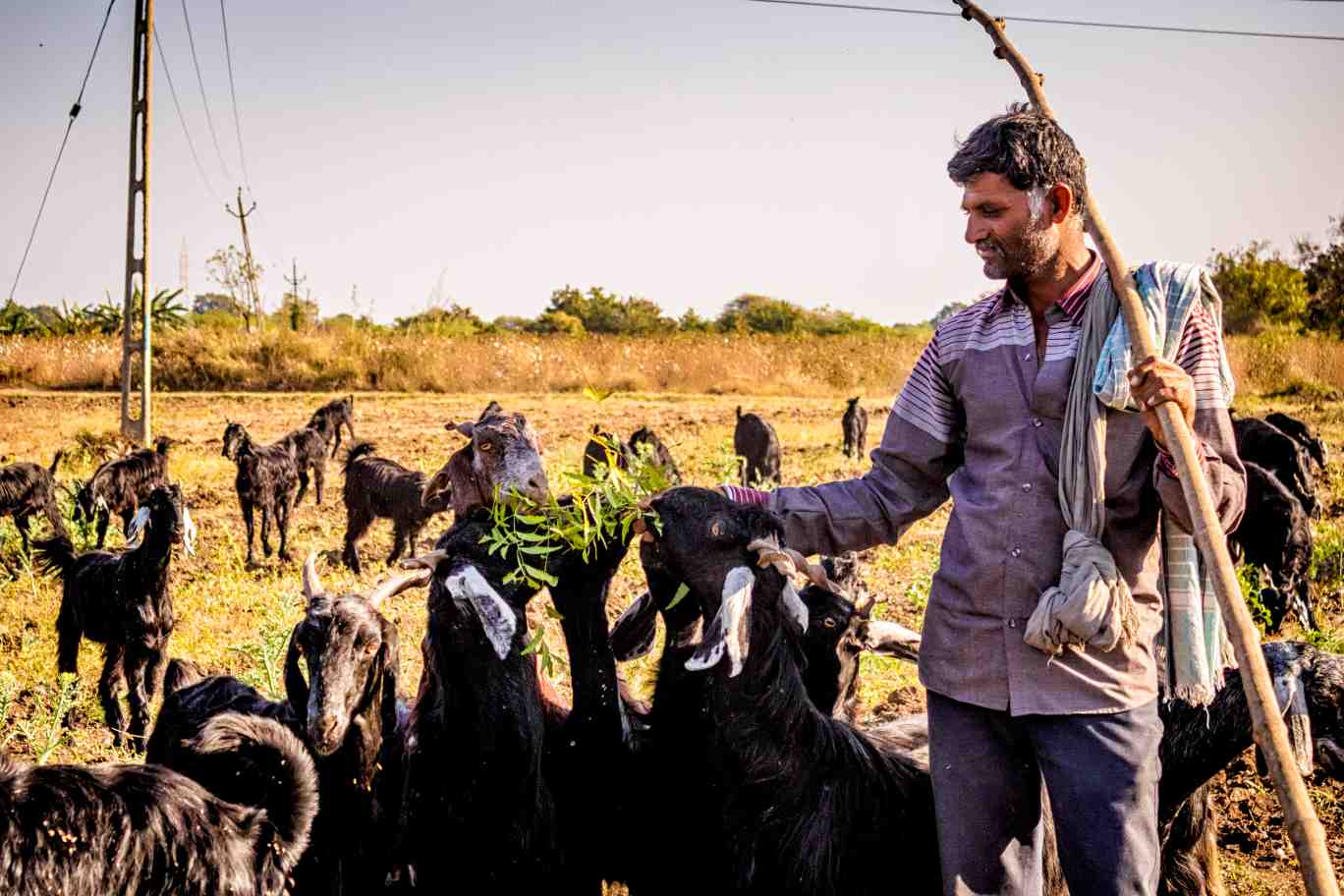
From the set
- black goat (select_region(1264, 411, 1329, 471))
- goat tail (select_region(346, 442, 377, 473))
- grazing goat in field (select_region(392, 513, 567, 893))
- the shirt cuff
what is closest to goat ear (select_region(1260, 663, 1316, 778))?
the shirt cuff

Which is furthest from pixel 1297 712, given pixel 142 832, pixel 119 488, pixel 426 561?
pixel 119 488

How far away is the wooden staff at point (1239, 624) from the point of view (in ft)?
7.96

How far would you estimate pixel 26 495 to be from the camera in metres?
10.8

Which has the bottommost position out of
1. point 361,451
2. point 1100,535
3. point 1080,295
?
point 361,451

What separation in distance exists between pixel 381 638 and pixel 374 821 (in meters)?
0.78

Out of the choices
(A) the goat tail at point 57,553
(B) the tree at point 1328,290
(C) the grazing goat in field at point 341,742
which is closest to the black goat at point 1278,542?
(C) the grazing goat in field at point 341,742

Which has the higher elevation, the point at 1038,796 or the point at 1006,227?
the point at 1006,227

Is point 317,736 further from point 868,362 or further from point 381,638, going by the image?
point 868,362

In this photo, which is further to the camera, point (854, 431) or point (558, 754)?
point (854, 431)

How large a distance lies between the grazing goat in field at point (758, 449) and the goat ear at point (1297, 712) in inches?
408

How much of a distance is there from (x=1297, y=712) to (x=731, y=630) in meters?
2.50

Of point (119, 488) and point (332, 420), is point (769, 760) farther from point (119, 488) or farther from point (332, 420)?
point (332, 420)

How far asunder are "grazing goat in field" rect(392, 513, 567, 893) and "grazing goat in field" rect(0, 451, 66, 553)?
805 cm

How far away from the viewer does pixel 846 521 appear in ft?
11.9
